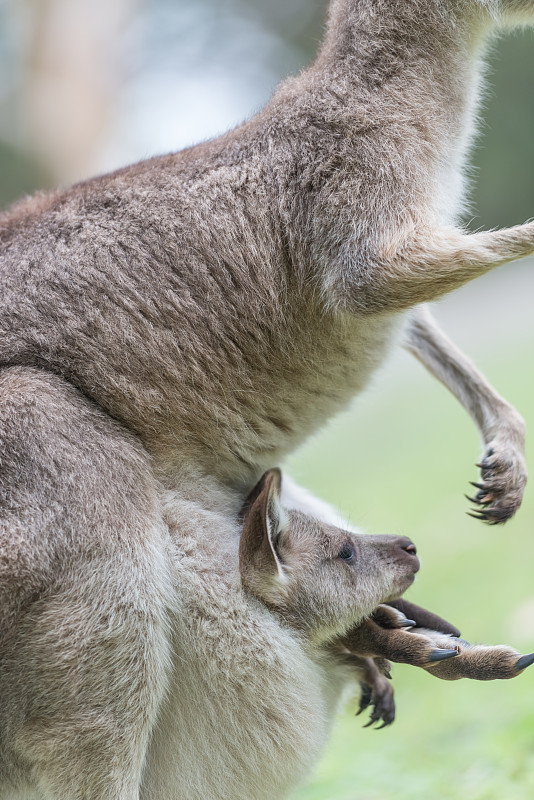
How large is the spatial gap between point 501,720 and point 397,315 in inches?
111

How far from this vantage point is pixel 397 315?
4.27 metres

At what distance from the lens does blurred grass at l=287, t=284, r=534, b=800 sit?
5.10m

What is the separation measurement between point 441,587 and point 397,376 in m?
9.42

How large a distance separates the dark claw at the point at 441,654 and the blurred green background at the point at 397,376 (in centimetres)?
97

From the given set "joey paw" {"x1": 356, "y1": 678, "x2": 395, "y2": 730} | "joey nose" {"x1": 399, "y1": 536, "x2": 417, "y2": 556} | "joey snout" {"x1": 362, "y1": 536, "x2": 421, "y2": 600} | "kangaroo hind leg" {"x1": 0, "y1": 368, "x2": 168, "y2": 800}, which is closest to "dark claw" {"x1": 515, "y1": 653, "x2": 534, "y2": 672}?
"joey snout" {"x1": 362, "y1": 536, "x2": 421, "y2": 600}

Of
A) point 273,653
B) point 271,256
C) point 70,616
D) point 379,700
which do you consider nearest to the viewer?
point 70,616

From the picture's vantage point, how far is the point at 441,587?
8.05 m

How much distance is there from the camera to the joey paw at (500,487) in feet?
14.7

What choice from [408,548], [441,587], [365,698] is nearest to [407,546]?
[408,548]

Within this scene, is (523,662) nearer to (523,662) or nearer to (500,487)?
(523,662)

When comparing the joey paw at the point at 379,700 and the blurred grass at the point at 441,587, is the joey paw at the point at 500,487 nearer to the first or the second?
the blurred grass at the point at 441,587

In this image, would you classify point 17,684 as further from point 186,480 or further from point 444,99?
point 444,99

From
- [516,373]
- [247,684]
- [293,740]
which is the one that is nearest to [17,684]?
[247,684]

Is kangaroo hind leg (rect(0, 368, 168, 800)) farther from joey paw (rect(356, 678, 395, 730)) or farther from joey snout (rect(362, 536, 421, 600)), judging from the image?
joey paw (rect(356, 678, 395, 730))
